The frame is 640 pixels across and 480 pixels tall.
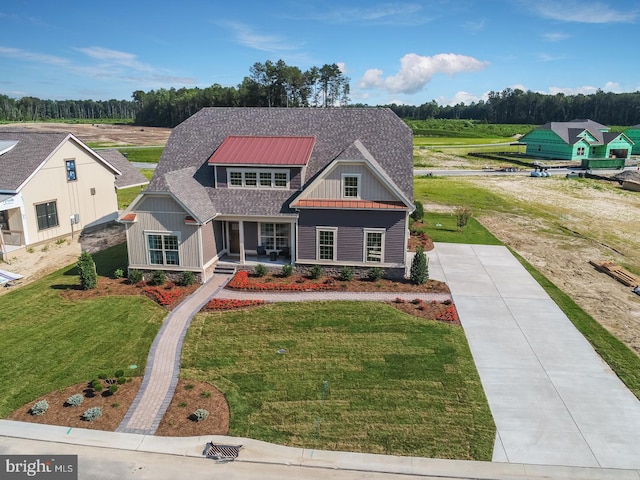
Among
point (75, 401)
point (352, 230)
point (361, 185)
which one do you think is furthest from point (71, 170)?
point (75, 401)

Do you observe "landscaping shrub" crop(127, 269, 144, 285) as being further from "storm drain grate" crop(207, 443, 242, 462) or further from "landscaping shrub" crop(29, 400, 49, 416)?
"storm drain grate" crop(207, 443, 242, 462)

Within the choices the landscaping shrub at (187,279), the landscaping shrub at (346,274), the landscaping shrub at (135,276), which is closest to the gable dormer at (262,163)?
the landscaping shrub at (346,274)

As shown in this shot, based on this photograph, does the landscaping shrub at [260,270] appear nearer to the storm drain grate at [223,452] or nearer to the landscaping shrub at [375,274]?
the landscaping shrub at [375,274]

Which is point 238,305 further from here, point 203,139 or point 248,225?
point 203,139

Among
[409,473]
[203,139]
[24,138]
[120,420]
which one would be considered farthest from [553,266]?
[24,138]

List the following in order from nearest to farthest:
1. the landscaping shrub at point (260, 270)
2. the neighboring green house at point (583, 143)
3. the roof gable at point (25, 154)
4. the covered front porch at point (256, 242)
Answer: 1. the landscaping shrub at point (260, 270)
2. the covered front porch at point (256, 242)
3. the roof gable at point (25, 154)
4. the neighboring green house at point (583, 143)

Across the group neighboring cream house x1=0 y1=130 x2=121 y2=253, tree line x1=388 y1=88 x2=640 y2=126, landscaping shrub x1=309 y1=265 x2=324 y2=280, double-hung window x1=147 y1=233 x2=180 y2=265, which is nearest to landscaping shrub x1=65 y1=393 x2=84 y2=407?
double-hung window x1=147 y1=233 x2=180 y2=265
